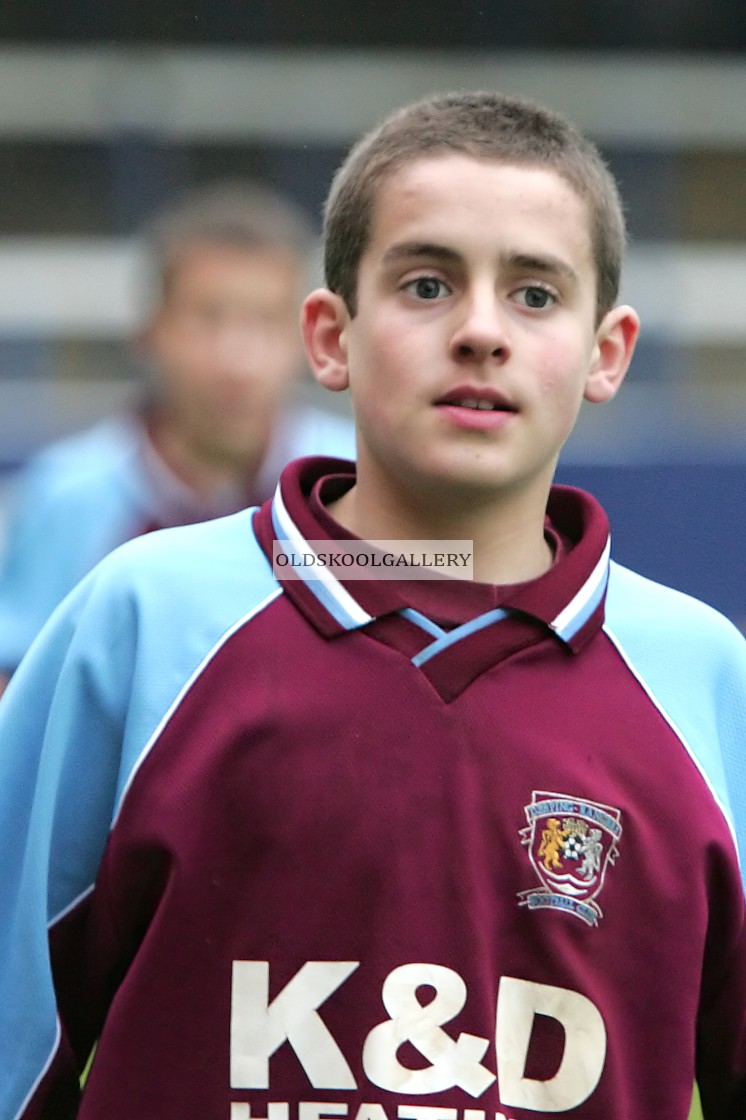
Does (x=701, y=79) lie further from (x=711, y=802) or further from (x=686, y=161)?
(x=711, y=802)

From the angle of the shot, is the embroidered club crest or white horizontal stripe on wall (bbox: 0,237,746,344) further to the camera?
white horizontal stripe on wall (bbox: 0,237,746,344)

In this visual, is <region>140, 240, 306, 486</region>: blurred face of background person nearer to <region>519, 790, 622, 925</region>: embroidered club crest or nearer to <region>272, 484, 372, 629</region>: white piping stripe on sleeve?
<region>272, 484, 372, 629</region>: white piping stripe on sleeve

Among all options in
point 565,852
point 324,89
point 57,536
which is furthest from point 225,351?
point 324,89

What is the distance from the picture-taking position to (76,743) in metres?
1.61

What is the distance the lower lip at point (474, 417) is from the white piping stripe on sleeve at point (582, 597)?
189mm

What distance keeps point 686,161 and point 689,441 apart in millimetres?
2264

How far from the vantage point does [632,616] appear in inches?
A: 67.8

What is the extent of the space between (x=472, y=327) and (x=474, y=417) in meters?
0.08

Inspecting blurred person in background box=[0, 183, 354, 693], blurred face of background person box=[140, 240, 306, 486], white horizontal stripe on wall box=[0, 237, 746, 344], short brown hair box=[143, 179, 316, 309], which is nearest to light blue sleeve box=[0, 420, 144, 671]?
blurred person in background box=[0, 183, 354, 693]

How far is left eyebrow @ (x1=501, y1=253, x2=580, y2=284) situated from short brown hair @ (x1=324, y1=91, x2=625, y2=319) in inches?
3.3

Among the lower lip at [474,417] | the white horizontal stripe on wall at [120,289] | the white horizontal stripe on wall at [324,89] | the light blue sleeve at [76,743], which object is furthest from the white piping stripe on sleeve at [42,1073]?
the white horizontal stripe on wall at [324,89]

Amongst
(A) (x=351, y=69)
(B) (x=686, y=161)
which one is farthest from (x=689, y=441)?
(A) (x=351, y=69)

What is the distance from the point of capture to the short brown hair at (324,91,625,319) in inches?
66.7

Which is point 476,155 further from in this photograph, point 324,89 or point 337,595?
point 324,89
